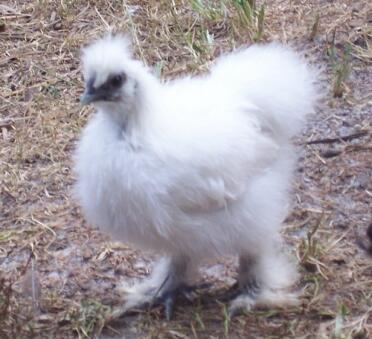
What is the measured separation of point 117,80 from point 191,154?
31 cm

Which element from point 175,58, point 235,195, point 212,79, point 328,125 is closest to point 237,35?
point 175,58

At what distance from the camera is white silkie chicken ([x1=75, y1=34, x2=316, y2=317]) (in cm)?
268

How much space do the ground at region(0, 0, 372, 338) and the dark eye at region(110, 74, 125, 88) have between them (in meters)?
0.74

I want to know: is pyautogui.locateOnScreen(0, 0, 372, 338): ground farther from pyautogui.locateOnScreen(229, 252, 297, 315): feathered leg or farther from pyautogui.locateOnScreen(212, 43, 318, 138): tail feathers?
pyautogui.locateOnScreen(212, 43, 318, 138): tail feathers

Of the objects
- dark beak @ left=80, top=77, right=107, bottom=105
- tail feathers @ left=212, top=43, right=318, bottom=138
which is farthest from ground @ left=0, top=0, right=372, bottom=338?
dark beak @ left=80, top=77, right=107, bottom=105

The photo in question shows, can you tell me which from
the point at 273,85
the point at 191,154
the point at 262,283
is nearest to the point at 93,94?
the point at 191,154

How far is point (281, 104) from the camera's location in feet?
9.59

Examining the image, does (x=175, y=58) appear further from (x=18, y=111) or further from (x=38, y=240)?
(x=38, y=240)

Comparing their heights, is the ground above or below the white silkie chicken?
below

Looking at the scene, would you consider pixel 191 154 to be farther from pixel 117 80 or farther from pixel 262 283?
pixel 262 283

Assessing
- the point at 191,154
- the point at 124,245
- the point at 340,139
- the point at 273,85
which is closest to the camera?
the point at 191,154

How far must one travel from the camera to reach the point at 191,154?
2.69 meters

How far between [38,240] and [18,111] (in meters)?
1.06

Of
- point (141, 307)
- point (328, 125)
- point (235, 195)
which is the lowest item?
point (328, 125)
